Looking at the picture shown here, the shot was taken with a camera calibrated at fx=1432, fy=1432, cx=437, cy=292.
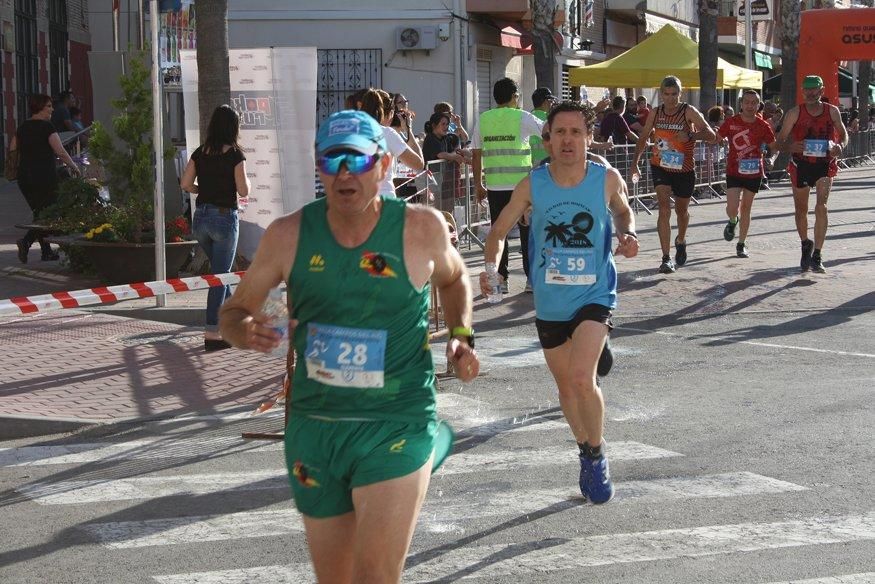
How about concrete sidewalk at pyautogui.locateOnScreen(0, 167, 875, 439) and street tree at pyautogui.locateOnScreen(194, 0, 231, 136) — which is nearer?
concrete sidewalk at pyautogui.locateOnScreen(0, 167, 875, 439)

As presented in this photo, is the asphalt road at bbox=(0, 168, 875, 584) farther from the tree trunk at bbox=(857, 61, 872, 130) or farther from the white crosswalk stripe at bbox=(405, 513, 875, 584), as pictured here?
the tree trunk at bbox=(857, 61, 872, 130)

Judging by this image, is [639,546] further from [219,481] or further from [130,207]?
[130,207]

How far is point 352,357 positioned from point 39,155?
43.1 feet

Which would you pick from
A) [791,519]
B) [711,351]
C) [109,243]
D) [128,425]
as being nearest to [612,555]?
[791,519]

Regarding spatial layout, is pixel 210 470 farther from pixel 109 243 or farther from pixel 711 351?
pixel 109 243

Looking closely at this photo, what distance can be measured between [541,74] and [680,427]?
18.8 metres

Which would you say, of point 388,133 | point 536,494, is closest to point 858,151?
point 388,133

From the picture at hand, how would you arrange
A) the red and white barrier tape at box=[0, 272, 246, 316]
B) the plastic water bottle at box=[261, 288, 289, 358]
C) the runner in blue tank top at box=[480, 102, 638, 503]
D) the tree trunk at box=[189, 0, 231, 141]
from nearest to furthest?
the plastic water bottle at box=[261, 288, 289, 358]
the runner in blue tank top at box=[480, 102, 638, 503]
the red and white barrier tape at box=[0, 272, 246, 316]
the tree trunk at box=[189, 0, 231, 141]

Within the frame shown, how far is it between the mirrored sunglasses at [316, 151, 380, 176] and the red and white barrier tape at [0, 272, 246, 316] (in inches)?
190

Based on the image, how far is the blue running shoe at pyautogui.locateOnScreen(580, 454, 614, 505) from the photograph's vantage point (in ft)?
21.4

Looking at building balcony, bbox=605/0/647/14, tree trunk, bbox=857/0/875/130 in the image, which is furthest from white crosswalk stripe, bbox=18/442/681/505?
tree trunk, bbox=857/0/875/130

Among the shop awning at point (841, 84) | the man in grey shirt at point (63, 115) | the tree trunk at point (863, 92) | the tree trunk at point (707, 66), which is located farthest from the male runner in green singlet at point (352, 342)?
the shop awning at point (841, 84)

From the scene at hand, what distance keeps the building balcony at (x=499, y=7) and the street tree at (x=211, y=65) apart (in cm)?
1626

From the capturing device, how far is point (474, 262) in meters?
16.2
